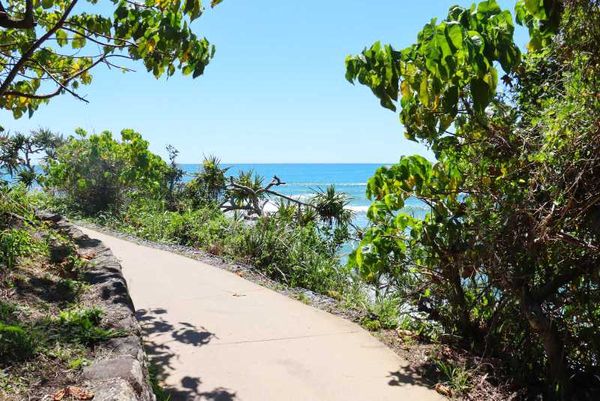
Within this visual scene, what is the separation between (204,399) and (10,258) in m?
2.42

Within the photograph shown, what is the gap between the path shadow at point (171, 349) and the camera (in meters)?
4.05

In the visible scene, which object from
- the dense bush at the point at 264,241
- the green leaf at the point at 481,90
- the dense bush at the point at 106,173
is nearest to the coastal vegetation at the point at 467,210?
the green leaf at the point at 481,90

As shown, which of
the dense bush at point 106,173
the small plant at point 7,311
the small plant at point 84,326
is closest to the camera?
the small plant at point 84,326

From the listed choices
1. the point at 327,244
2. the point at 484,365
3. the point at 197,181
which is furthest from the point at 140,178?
the point at 484,365

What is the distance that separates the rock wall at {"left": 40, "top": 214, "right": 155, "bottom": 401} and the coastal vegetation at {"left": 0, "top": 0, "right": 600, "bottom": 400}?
0.15m

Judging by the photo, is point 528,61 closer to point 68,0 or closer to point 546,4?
point 546,4

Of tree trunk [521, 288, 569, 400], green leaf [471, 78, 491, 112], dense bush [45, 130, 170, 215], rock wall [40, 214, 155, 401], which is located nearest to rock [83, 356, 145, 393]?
rock wall [40, 214, 155, 401]

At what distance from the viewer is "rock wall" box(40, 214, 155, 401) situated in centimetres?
294

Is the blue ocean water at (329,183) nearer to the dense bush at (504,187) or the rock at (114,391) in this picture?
the dense bush at (504,187)

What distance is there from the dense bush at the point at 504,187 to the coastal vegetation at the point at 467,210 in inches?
0.5

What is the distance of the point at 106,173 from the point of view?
1612cm

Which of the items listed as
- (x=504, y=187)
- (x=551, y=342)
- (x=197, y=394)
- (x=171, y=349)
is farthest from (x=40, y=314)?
(x=551, y=342)

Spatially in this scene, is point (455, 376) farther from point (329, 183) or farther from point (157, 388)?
point (329, 183)

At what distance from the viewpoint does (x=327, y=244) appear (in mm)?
11234
